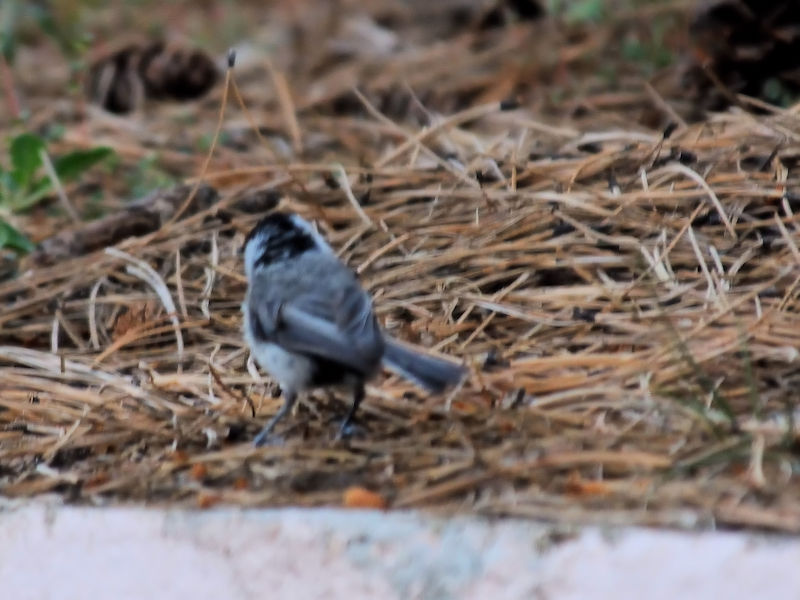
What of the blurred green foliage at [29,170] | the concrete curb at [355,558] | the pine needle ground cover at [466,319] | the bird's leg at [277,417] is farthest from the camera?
the blurred green foliage at [29,170]

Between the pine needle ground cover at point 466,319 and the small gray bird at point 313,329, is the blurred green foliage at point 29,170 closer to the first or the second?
the pine needle ground cover at point 466,319

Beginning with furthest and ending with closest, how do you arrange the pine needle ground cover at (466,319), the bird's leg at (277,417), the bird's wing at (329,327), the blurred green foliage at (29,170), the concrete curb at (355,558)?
the blurred green foliage at (29,170) → the bird's leg at (277,417) → the bird's wing at (329,327) → the pine needle ground cover at (466,319) → the concrete curb at (355,558)

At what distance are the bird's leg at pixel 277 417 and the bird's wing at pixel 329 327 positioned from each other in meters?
0.14

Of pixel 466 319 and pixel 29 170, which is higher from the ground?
pixel 29 170

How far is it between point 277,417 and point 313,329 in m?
0.21

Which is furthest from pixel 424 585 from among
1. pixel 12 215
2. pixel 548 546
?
pixel 12 215

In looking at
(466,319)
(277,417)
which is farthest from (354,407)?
(466,319)

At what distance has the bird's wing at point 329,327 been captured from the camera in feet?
7.12

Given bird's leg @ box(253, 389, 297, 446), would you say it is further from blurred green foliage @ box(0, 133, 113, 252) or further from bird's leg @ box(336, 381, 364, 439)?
blurred green foliage @ box(0, 133, 113, 252)

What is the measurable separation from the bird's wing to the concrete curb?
1.22 ft

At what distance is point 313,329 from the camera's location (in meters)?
2.28

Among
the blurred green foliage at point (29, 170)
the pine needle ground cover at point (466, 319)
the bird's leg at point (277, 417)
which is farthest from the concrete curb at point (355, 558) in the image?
the blurred green foliage at point (29, 170)

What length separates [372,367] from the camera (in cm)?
216

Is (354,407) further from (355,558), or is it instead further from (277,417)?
(355,558)
